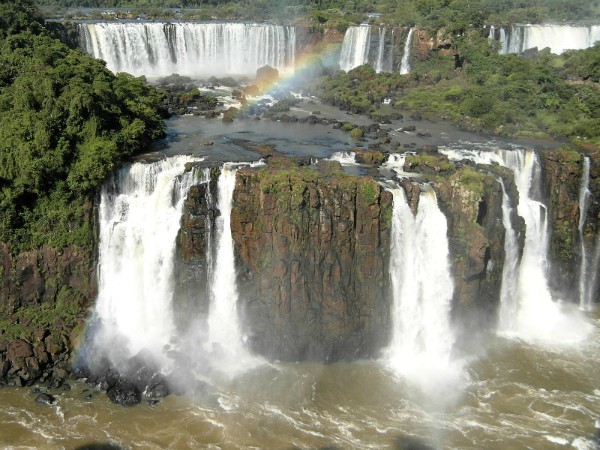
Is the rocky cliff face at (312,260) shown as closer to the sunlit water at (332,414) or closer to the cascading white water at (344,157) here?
the sunlit water at (332,414)

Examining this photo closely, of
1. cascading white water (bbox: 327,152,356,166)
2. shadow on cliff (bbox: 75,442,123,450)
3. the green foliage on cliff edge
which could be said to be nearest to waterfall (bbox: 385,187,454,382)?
cascading white water (bbox: 327,152,356,166)

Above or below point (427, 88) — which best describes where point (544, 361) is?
below

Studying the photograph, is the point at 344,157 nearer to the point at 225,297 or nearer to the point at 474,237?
the point at 474,237

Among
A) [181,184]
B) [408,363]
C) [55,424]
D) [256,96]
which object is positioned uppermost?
[256,96]

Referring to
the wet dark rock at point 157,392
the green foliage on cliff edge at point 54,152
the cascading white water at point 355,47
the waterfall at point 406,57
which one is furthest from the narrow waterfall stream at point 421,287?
the cascading white water at point 355,47

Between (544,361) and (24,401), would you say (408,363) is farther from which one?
(24,401)

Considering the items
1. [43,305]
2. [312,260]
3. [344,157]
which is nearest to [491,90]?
[344,157]

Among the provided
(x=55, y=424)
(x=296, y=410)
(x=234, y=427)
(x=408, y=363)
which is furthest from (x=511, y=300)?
(x=55, y=424)
